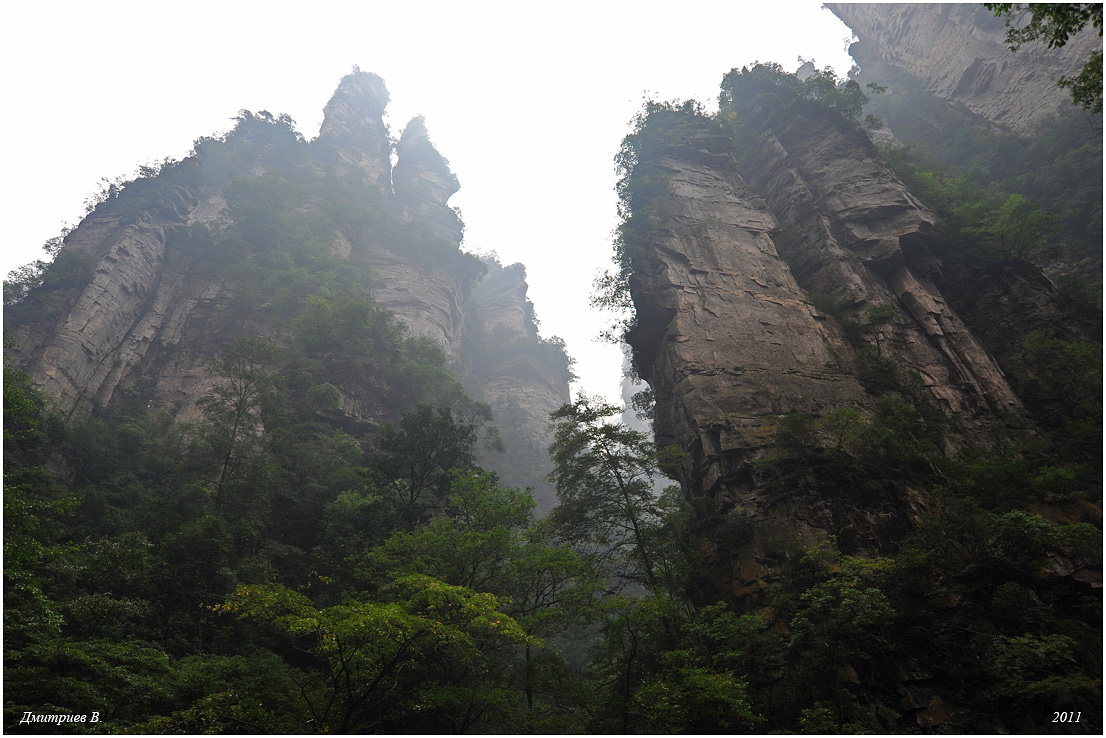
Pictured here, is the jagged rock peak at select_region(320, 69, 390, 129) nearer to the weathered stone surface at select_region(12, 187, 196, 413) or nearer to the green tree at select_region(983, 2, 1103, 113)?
the weathered stone surface at select_region(12, 187, 196, 413)

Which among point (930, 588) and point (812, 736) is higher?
point (930, 588)

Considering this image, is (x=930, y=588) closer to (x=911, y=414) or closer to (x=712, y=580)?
(x=712, y=580)

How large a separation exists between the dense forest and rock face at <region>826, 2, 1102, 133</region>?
385 inches

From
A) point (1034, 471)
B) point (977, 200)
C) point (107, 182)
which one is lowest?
point (1034, 471)

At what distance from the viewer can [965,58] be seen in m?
38.9

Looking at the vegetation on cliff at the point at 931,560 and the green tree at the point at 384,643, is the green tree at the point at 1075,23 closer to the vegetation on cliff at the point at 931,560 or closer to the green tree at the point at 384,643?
the vegetation on cliff at the point at 931,560

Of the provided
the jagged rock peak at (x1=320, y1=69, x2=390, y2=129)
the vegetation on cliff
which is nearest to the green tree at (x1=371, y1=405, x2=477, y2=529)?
the vegetation on cliff

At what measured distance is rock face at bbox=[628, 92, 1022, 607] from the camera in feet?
43.5

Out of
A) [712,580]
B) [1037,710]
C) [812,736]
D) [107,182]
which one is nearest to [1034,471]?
[1037,710]

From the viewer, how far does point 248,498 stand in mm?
18406

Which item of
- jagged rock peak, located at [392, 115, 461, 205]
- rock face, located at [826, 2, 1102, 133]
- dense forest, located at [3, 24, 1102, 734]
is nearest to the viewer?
dense forest, located at [3, 24, 1102, 734]

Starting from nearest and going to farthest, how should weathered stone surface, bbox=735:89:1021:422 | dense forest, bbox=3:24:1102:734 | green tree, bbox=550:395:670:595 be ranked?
1. dense forest, bbox=3:24:1102:734
2. green tree, bbox=550:395:670:595
3. weathered stone surface, bbox=735:89:1021:422

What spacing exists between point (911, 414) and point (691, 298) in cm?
831

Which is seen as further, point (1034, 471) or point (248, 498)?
point (248, 498)
